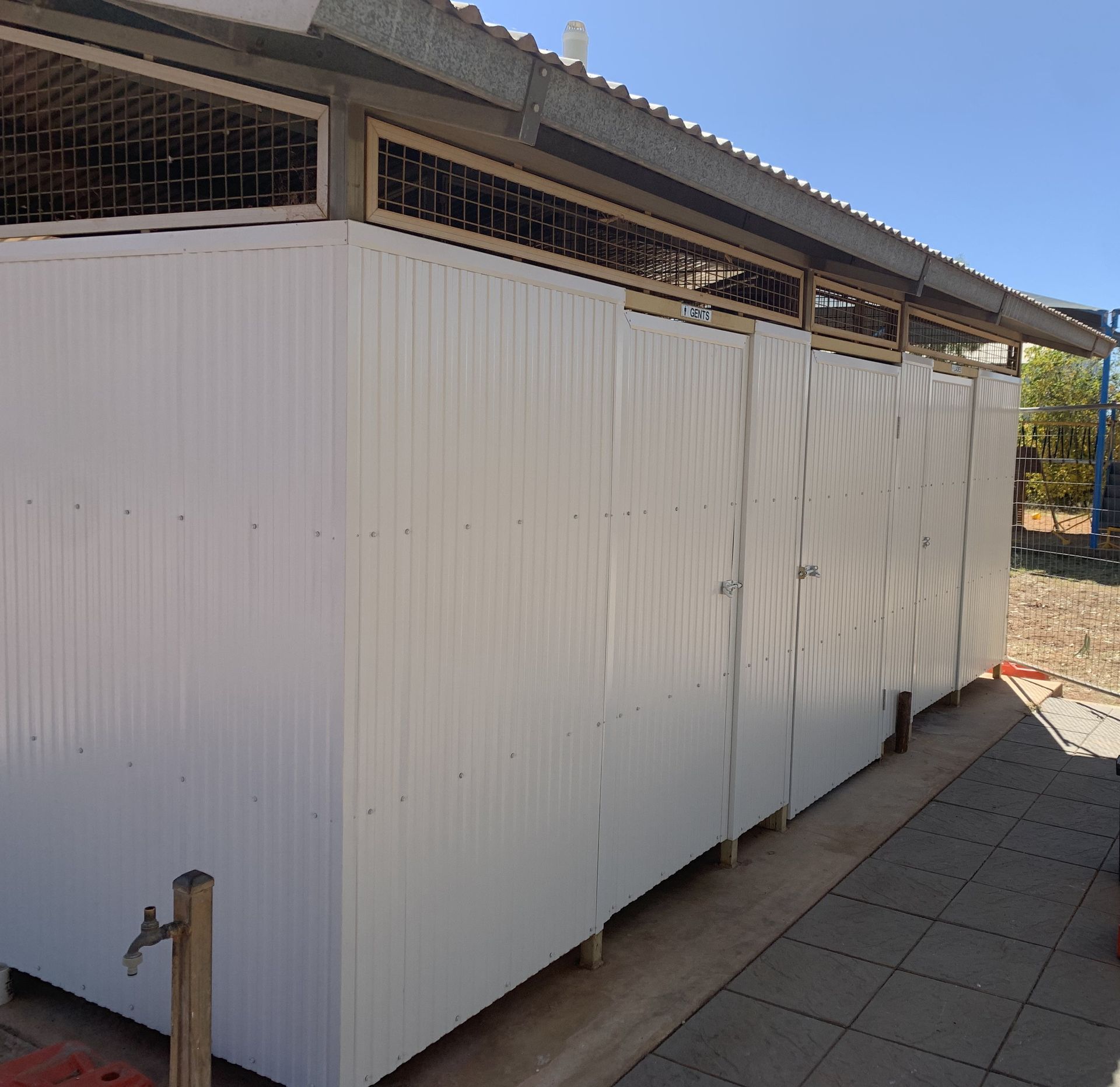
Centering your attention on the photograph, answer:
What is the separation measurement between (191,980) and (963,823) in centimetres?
469

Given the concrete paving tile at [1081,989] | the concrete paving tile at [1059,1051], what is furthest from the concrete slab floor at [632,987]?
the concrete paving tile at [1081,989]

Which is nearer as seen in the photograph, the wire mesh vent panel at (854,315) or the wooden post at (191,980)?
the wooden post at (191,980)

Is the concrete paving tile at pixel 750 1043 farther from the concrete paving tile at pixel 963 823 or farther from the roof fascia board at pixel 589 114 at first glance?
the roof fascia board at pixel 589 114

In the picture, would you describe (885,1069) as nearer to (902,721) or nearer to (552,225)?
(552,225)

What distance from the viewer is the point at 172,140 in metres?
3.14

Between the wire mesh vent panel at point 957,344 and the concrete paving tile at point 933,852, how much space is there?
10.4 feet

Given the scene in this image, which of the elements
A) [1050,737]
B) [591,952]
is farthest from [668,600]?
[1050,737]

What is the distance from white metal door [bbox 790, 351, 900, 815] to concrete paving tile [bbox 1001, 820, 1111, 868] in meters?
1.04

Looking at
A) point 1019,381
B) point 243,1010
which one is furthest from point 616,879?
point 1019,381

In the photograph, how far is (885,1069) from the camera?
3.53 metres

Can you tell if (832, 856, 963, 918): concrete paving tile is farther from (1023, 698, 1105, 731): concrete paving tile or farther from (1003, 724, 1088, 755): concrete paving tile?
(1023, 698, 1105, 731): concrete paving tile

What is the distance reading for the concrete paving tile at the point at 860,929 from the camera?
4371 millimetres

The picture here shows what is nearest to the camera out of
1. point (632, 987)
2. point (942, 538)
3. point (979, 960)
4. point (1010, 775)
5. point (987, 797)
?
point (632, 987)

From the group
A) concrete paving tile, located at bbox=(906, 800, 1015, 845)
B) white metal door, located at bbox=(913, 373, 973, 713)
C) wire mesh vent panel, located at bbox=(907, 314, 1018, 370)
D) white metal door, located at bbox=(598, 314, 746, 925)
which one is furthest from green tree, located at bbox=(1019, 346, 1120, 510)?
white metal door, located at bbox=(598, 314, 746, 925)
